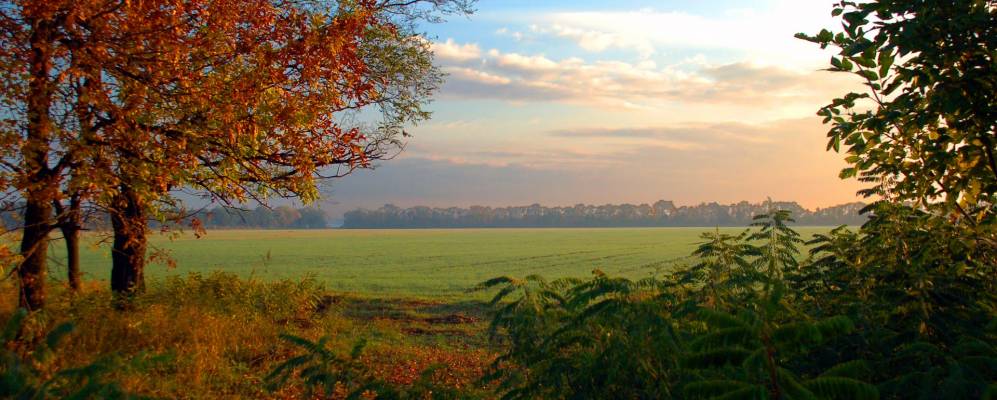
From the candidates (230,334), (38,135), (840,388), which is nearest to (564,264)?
(230,334)

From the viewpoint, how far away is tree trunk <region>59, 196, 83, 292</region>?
11655 millimetres

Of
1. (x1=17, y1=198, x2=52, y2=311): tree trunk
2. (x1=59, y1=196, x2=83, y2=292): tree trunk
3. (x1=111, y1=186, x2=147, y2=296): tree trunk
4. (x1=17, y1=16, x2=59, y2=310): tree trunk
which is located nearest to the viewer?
(x1=17, y1=16, x2=59, y2=310): tree trunk

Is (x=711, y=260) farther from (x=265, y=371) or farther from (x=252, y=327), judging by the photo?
(x=252, y=327)

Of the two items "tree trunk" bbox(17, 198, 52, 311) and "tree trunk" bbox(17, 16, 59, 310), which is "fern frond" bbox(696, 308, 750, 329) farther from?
"tree trunk" bbox(17, 198, 52, 311)

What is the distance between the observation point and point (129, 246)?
47.8 ft

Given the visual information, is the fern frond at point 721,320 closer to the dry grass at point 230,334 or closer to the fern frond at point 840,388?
the fern frond at point 840,388

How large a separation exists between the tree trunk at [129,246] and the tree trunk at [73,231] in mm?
665

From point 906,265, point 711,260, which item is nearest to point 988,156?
point 906,265

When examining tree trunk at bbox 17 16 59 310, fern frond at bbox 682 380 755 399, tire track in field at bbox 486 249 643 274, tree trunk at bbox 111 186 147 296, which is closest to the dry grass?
tree trunk at bbox 111 186 147 296

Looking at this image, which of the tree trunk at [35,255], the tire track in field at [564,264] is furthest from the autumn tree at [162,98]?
the tire track in field at [564,264]

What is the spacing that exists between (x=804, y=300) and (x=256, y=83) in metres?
9.29

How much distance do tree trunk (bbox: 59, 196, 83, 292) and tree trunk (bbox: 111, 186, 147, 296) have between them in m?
0.67

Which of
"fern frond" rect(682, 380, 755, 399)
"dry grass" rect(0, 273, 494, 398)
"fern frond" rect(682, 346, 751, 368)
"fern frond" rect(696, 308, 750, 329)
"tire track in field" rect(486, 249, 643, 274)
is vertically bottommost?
"tire track in field" rect(486, 249, 643, 274)

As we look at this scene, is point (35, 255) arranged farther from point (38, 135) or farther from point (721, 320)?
point (721, 320)
